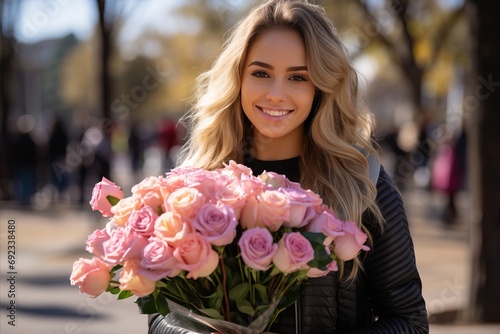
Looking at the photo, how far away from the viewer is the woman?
2.67m

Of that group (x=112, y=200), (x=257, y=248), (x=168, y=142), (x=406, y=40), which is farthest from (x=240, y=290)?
(x=168, y=142)

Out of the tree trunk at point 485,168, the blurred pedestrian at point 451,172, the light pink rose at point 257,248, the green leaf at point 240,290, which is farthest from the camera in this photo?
the blurred pedestrian at point 451,172

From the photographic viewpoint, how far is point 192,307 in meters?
2.35

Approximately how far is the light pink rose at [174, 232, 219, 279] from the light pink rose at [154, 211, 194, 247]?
0.09ft

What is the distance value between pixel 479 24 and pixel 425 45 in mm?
20748

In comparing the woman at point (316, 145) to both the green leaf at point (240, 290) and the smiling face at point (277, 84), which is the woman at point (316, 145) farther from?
the green leaf at point (240, 290)

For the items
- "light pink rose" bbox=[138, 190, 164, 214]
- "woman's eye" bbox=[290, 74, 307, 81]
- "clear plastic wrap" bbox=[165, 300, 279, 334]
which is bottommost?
"clear plastic wrap" bbox=[165, 300, 279, 334]

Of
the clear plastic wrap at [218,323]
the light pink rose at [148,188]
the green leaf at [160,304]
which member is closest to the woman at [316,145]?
the clear plastic wrap at [218,323]

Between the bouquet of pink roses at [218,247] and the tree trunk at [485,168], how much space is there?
17.7 feet

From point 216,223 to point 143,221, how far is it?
0.24 meters

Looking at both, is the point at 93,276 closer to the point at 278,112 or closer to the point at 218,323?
the point at 218,323

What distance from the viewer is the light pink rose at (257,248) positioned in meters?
2.18

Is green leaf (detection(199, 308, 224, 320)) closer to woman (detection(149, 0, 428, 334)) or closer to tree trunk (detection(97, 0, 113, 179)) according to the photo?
woman (detection(149, 0, 428, 334))

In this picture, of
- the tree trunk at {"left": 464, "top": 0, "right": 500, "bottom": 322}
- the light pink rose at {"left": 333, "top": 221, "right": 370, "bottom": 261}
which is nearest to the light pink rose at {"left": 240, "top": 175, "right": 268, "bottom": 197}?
the light pink rose at {"left": 333, "top": 221, "right": 370, "bottom": 261}
